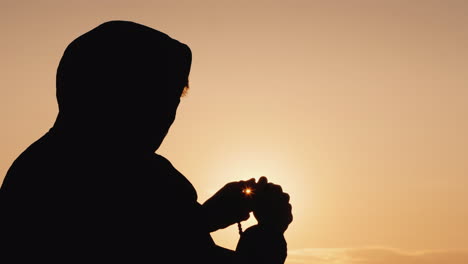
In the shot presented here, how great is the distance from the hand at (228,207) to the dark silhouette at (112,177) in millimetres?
268

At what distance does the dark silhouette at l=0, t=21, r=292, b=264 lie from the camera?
356 centimetres

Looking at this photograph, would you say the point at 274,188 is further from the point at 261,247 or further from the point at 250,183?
the point at 261,247

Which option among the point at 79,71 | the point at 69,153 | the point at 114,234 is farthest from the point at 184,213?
the point at 79,71

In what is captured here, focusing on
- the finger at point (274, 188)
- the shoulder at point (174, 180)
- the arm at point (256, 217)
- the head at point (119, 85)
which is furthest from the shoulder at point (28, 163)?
the finger at point (274, 188)

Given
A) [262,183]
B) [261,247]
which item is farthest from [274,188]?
[261,247]

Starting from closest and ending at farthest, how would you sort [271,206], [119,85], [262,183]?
[119,85] → [271,206] → [262,183]

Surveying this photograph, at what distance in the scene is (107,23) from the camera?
4.08 metres

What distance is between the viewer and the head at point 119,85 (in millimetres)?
3750

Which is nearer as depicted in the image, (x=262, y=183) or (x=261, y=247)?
(x=261, y=247)

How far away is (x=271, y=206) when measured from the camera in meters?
4.43

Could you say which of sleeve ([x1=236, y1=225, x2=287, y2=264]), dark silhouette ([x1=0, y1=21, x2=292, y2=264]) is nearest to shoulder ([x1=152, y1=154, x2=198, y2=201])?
dark silhouette ([x1=0, y1=21, x2=292, y2=264])

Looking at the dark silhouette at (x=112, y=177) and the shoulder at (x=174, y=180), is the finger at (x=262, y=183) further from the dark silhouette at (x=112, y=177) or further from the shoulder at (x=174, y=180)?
the shoulder at (x=174, y=180)

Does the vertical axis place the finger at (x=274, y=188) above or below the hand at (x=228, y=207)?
above

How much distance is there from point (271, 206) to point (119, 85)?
1.35 m
